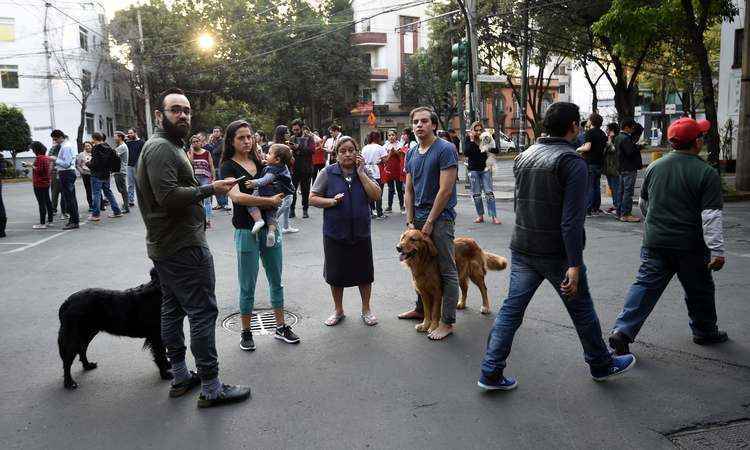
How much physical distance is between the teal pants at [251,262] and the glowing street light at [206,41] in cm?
3802

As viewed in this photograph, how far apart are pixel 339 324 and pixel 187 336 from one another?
141 cm

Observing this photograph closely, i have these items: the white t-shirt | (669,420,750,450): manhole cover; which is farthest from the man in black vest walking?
the white t-shirt

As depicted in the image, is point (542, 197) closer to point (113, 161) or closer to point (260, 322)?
point (260, 322)

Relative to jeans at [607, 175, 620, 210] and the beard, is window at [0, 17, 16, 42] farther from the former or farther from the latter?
the beard

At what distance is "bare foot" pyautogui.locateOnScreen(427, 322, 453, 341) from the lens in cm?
518

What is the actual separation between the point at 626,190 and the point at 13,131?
1246 inches

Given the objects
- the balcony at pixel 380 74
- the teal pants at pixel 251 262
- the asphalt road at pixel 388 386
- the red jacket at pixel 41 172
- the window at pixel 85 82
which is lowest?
the asphalt road at pixel 388 386

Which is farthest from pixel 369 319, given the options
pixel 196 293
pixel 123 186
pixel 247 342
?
pixel 123 186

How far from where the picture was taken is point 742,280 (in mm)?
6805

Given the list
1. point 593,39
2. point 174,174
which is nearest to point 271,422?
point 174,174

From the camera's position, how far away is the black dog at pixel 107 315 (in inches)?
172

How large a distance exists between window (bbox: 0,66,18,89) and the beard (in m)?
40.3

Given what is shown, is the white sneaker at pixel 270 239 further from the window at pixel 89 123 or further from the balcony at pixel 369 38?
the balcony at pixel 369 38

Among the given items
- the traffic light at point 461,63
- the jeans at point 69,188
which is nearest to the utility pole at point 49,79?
the jeans at point 69,188
